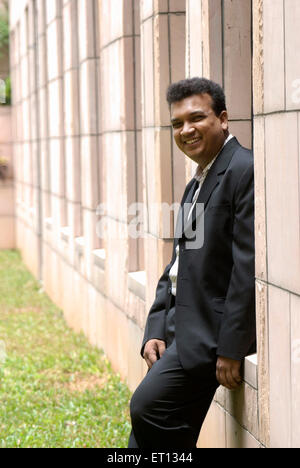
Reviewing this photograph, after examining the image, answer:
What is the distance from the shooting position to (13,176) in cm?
2297

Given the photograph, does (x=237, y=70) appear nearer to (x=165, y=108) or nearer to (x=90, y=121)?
(x=165, y=108)

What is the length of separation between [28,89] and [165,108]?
1253cm

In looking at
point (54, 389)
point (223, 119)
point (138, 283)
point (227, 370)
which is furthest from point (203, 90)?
point (54, 389)

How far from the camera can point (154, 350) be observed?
5078 millimetres

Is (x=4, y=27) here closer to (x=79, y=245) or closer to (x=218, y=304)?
(x=79, y=245)

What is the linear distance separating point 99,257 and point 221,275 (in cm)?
537

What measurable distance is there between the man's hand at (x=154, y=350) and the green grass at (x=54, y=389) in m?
1.70

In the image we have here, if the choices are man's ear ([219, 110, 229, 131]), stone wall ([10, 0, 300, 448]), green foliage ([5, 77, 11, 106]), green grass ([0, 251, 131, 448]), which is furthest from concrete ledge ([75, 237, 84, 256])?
green foliage ([5, 77, 11, 106])

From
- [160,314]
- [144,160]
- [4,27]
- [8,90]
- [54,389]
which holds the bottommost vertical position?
[54,389]

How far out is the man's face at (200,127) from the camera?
4.68 metres

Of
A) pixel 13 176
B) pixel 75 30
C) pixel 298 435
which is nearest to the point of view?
pixel 298 435

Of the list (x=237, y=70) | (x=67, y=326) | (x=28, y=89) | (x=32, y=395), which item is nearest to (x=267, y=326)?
(x=237, y=70)

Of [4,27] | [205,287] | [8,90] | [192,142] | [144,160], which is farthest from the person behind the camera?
[8,90]

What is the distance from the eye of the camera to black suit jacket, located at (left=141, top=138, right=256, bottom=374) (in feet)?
14.7
